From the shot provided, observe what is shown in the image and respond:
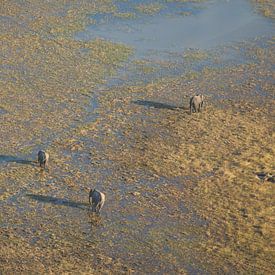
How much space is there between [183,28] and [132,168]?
23.6m

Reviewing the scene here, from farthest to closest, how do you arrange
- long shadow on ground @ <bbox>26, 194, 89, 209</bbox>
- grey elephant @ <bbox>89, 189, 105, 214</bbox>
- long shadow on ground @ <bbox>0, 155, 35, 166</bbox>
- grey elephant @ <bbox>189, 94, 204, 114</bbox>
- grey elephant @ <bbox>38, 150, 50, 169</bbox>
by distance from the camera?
grey elephant @ <bbox>189, 94, 204, 114</bbox> → long shadow on ground @ <bbox>0, 155, 35, 166</bbox> → grey elephant @ <bbox>38, 150, 50, 169</bbox> → long shadow on ground @ <bbox>26, 194, 89, 209</bbox> → grey elephant @ <bbox>89, 189, 105, 214</bbox>

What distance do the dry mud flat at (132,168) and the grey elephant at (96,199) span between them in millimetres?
434

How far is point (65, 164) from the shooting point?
28.6 metres

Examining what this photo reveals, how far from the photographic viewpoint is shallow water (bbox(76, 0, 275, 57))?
1810 inches

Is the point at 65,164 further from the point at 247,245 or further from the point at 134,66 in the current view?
the point at 134,66

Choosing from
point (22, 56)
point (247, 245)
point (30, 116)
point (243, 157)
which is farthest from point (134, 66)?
point (247, 245)

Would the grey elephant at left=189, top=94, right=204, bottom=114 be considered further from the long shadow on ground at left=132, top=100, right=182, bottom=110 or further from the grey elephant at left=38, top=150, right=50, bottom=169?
the grey elephant at left=38, top=150, right=50, bottom=169

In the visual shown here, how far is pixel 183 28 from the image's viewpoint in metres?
49.5

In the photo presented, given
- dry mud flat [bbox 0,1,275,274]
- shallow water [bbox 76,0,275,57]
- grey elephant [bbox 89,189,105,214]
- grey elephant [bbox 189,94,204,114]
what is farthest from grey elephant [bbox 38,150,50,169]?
shallow water [bbox 76,0,275,57]

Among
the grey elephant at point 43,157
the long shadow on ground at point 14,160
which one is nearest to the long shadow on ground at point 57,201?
the grey elephant at point 43,157

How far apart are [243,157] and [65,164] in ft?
29.6

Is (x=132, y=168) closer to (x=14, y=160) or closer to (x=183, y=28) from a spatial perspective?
(x=14, y=160)

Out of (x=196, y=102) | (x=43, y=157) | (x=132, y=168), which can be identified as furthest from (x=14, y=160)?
(x=196, y=102)

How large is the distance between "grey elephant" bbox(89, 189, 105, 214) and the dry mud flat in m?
0.43
